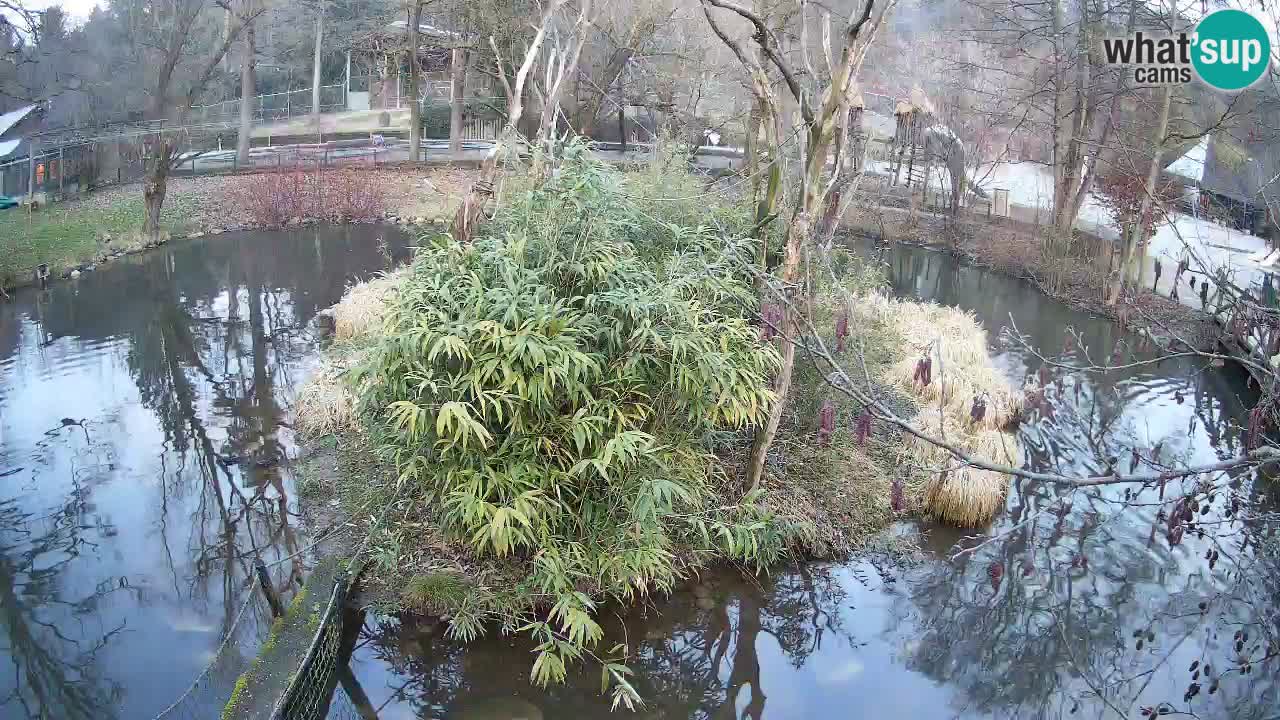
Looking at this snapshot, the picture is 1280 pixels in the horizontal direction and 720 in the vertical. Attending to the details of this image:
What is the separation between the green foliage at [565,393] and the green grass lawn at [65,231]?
10.3 m

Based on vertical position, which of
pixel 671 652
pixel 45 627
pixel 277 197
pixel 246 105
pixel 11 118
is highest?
pixel 246 105

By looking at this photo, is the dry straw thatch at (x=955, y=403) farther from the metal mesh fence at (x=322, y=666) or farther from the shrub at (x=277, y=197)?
the shrub at (x=277, y=197)

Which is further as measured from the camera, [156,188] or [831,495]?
[156,188]

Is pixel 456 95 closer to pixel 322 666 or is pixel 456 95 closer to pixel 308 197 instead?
pixel 308 197

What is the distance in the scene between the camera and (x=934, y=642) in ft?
20.9

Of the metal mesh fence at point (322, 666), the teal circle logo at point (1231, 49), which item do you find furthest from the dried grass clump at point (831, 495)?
the teal circle logo at point (1231, 49)

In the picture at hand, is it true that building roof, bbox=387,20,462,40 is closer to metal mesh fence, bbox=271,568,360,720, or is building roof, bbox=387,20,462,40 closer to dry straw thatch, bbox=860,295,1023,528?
dry straw thatch, bbox=860,295,1023,528

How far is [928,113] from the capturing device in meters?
19.7

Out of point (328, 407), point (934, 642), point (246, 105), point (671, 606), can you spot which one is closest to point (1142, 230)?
point (934, 642)

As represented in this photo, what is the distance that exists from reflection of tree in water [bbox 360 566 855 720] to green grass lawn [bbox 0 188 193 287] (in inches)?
416

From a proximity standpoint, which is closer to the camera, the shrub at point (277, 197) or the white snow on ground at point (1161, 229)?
the white snow on ground at point (1161, 229)

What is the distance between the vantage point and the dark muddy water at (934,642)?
18.8ft

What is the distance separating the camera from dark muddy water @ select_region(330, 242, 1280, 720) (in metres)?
5.73

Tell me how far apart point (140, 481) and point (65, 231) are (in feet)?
31.5
